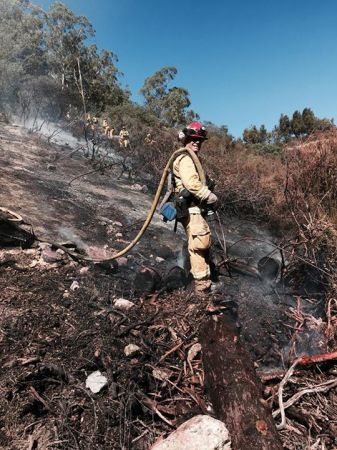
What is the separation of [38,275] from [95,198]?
3.44 m

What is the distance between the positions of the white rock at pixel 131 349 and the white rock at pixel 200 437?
2.93 feet

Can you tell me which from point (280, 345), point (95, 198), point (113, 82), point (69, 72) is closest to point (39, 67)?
point (69, 72)

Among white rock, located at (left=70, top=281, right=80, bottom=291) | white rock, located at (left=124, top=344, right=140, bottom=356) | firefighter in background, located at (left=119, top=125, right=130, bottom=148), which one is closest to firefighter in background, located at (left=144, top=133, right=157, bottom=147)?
firefighter in background, located at (left=119, top=125, right=130, bottom=148)

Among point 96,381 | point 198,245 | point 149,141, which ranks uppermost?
point 149,141

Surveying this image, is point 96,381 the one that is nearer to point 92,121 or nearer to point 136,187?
point 136,187

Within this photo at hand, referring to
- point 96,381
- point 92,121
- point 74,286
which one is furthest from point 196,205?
point 92,121

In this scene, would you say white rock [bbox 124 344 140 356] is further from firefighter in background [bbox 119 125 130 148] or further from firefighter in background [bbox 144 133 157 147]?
firefighter in background [bbox 119 125 130 148]

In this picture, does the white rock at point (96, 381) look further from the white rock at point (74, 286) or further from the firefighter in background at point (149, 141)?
the firefighter in background at point (149, 141)

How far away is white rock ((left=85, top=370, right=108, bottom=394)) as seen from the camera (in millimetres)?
2279

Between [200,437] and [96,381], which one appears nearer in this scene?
[200,437]

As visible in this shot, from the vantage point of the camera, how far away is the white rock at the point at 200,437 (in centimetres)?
163

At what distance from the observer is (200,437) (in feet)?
5.41

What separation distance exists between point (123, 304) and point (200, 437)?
167 cm

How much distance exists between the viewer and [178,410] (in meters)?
2.20
